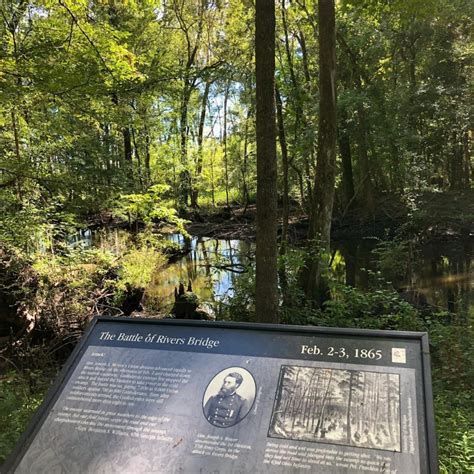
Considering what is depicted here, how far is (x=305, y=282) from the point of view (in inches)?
307

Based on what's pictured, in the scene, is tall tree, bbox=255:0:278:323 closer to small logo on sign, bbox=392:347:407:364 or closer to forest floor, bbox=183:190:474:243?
small logo on sign, bbox=392:347:407:364

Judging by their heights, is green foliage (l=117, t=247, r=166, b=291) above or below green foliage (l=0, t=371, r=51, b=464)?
above

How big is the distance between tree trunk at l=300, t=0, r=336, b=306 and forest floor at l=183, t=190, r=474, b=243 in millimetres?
4626

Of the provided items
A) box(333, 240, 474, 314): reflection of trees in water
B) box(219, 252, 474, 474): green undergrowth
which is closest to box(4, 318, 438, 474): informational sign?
box(219, 252, 474, 474): green undergrowth

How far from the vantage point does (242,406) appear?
7.23 feet

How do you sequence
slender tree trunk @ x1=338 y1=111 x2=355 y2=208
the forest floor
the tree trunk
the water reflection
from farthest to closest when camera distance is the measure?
1. slender tree trunk @ x1=338 y1=111 x2=355 y2=208
2. the forest floor
3. the water reflection
4. the tree trunk

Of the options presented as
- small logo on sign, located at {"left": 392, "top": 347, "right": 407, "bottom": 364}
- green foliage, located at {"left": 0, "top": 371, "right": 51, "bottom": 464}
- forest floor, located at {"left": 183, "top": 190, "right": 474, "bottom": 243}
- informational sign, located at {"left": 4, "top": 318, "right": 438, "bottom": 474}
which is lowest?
green foliage, located at {"left": 0, "top": 371, "right": 51, "bottom": 464}

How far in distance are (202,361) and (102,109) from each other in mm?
5748

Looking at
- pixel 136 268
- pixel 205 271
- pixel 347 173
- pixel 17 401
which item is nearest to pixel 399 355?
pixel 17 401

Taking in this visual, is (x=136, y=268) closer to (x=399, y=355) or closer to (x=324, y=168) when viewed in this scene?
(x=324, y=168)

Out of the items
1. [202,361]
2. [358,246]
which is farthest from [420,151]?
[202,361]

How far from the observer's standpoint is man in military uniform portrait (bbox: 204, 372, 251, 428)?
2.16 metres

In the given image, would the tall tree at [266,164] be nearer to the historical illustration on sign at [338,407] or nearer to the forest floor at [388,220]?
the historical illustration on sign at [338,407]

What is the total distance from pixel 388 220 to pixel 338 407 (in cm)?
1826
